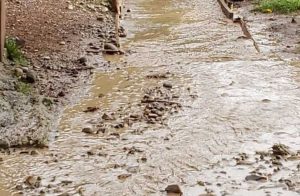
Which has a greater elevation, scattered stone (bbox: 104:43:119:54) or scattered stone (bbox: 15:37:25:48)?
scattered stone (bbox: 15:37:25:48)

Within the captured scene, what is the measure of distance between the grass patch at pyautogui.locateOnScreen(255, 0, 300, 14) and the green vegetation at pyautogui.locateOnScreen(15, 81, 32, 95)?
306 inches

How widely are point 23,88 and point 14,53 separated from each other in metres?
1.15

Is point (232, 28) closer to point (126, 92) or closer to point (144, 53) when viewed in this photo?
point (144, 53)

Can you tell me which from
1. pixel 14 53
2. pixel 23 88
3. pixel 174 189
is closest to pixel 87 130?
pixel 23 88

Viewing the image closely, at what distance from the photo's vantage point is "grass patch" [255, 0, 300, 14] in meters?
14.2

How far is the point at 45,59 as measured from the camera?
941 centimetres

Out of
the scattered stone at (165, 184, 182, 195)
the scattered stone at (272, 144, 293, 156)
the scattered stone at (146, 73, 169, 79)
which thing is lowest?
the scattered stone at (165, 184, 182, 195)

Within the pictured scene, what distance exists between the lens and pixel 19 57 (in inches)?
354

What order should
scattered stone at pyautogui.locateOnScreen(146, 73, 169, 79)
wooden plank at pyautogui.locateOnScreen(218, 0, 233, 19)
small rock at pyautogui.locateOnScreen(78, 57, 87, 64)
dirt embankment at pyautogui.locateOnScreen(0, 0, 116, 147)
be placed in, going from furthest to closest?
wooden plank at pyautogui.locateOnScreen(218, 0, 233, 19) < small rock at pyautogui.locateOnScreen(78, 57, 87, 64) < scattered stone at pyautogui.locateOnScreen(146, 73, 169, 79) < dirt embankment at pyautogui.locateOnScreen(0, 0, 116, 147)

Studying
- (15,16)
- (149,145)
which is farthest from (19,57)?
(149,145)

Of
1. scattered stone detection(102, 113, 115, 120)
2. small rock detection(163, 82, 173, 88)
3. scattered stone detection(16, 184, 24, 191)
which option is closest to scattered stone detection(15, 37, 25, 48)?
small rock detection(163, 82, 173, 88)

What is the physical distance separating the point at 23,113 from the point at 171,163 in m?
2.08

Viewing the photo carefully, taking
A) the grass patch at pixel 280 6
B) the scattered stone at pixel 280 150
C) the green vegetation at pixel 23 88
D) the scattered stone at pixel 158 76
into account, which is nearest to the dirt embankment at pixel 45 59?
the green vegetation at pixel 23 88

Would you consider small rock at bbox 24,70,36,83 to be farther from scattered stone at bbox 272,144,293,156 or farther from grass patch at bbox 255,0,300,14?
grass patch at bbox 255,0,300,14
